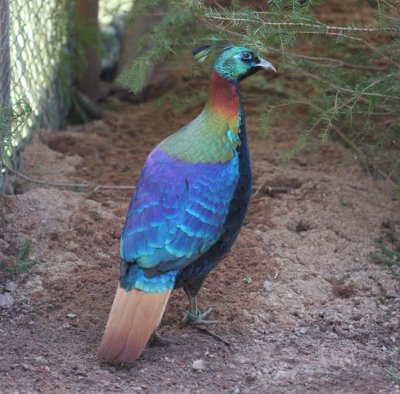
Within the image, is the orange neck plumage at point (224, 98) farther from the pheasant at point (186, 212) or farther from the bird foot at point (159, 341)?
the bird foot at point (159, 341)

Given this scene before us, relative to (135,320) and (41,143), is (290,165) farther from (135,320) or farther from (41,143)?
(135,320)

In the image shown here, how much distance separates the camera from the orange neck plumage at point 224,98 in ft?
12.4

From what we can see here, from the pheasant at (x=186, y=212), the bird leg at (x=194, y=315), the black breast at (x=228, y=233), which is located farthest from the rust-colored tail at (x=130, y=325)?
the bird leg at (x=194, y=315)

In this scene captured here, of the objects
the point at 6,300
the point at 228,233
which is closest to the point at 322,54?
the point at 228,233

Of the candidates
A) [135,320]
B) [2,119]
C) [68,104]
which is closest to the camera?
[135,320]

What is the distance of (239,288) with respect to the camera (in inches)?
164

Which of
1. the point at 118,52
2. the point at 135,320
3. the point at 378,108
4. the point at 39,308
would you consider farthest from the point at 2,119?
the point at 118,52

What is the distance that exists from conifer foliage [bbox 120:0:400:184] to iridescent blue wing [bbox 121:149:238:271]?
2.04 ft

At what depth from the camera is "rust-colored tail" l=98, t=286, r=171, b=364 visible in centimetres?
331

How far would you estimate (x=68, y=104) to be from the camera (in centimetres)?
626

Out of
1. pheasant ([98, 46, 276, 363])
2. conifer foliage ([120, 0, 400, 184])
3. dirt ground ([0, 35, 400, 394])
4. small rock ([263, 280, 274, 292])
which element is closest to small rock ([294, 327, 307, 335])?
dirt ground ([0, 35, 400, 394])

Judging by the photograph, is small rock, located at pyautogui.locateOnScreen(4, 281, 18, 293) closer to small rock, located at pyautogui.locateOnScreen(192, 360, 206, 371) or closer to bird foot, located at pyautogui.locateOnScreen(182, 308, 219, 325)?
bird foot, located at pyautogui.locateOnScreen(182, 308, 219, 325)

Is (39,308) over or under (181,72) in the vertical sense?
under

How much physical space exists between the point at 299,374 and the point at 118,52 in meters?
4.43
